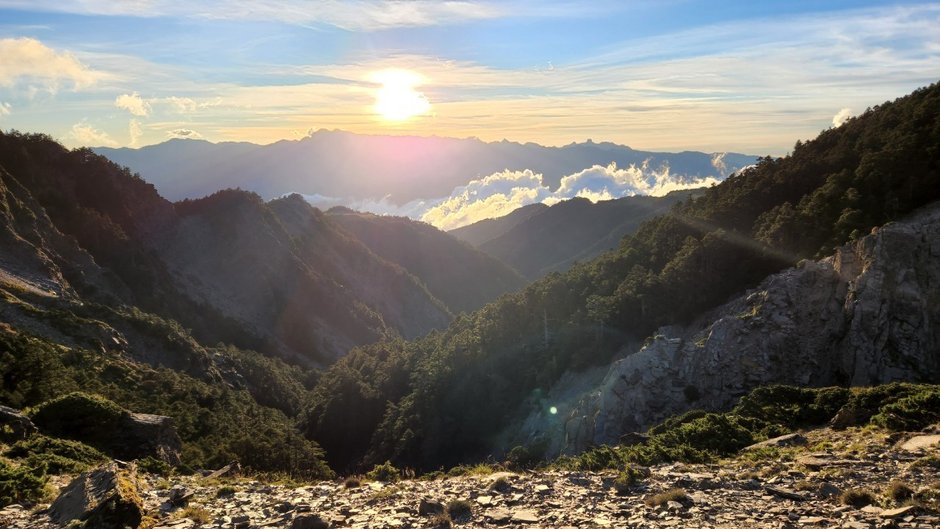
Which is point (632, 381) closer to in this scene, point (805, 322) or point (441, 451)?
point (805, 322)

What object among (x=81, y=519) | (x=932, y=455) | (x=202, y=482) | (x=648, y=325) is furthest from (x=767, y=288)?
(x=81, y=519)

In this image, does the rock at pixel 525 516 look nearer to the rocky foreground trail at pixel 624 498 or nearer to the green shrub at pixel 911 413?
the rocky foreground trail at pixel 624 498

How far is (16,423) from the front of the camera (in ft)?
53.2

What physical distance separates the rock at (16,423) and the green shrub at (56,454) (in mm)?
305

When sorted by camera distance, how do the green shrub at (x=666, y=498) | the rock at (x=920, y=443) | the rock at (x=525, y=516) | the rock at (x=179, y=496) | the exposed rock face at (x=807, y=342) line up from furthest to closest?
the exposed rock face at (x=807, y=342)
the rock at (x=920, y=443)
the rock at (x=179, y=496)
the green shrub at (x=666, y=498)
the rock at (x=525, y=516)

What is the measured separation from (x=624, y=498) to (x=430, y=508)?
422 cm

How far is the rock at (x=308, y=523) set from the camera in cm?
1102

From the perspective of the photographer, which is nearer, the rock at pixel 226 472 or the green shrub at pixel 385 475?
the green shrub at pixel 385 475

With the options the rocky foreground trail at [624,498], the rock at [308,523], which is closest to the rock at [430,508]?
the rocky foreground trail at [624,498]

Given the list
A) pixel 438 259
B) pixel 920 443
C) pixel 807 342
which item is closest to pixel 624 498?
pixel 920 443

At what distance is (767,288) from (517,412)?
16.9 metres

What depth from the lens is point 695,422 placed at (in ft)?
63.9

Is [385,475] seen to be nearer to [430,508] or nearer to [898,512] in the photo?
[430,508]

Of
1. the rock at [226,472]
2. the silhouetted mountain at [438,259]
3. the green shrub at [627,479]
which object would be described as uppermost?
the green shrub at [627,479]
